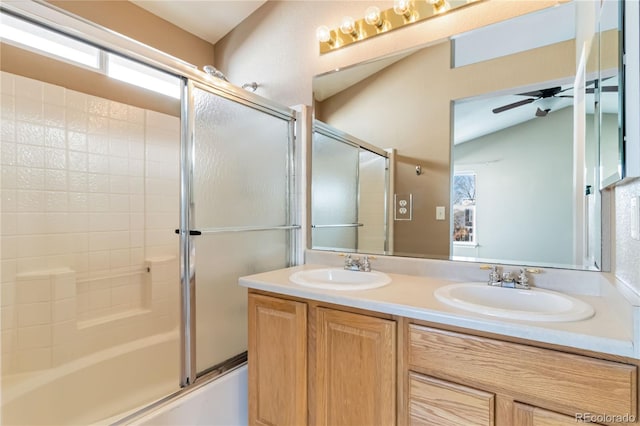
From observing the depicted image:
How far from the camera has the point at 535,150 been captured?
1365mm

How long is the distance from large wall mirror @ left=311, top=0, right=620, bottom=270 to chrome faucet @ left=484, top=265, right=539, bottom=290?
11 centimetres

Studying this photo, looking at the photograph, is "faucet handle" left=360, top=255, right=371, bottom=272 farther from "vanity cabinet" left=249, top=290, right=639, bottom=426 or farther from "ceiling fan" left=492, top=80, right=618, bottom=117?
"ceiling fan" left=492, top=80, right=618, bottom=117

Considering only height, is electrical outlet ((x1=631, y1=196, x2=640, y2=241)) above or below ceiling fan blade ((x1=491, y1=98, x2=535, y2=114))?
below

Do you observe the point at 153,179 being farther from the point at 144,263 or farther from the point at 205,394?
the point at 205,394

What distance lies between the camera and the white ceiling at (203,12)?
7.23 ft

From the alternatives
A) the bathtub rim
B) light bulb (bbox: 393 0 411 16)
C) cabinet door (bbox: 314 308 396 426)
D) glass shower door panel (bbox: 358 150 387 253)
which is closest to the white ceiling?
light bulb (bbox: 393 0 411 16)

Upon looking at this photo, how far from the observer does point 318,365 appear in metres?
1.29

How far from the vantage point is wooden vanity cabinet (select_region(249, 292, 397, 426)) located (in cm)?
115

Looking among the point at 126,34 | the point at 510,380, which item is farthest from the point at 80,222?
the point at 510,380

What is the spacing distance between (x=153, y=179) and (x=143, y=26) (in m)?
1.05

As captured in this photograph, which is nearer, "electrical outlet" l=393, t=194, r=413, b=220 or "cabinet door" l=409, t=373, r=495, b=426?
"cabinet door" l=409, t=373, r=495, b=426

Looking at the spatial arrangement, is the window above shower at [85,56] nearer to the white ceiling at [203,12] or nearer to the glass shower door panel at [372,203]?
the white ceiling at [203,12]

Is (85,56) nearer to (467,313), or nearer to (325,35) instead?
(325,35)

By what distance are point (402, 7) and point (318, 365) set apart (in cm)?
180
